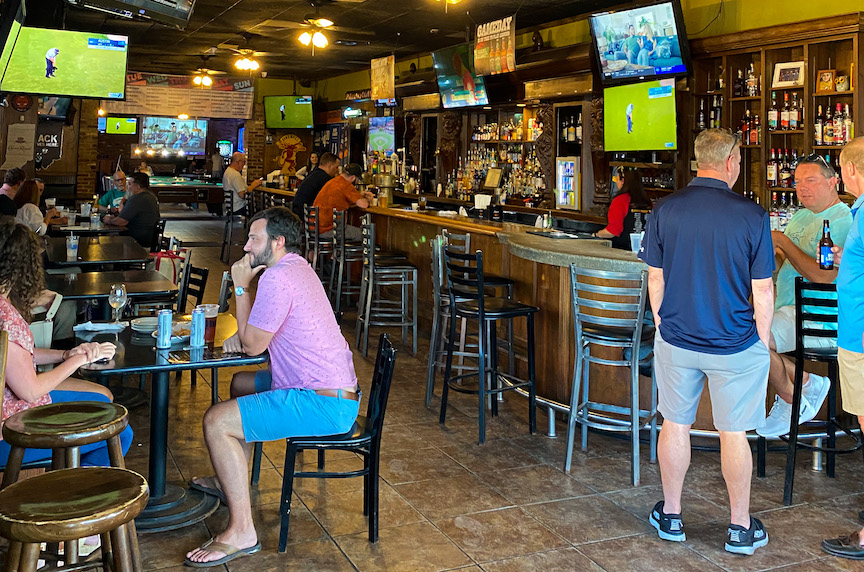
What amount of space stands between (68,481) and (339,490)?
1933mm

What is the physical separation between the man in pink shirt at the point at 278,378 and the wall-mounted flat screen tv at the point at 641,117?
5.21 m

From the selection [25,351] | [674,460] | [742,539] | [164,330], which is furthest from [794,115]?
[25,351]

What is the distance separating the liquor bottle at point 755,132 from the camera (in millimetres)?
7043

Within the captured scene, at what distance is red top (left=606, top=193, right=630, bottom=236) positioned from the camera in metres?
7.13

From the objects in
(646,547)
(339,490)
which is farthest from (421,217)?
(646,547)

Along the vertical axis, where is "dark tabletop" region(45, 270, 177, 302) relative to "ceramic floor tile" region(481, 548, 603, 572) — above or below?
above

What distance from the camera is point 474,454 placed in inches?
177

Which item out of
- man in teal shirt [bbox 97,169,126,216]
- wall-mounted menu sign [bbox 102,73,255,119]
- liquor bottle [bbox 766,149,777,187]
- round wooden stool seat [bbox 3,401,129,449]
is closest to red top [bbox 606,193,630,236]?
liquor bottle [bbox 766,149,777,187]

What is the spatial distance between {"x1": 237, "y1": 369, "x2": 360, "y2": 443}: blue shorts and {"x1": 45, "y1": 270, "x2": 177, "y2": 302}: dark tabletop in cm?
192

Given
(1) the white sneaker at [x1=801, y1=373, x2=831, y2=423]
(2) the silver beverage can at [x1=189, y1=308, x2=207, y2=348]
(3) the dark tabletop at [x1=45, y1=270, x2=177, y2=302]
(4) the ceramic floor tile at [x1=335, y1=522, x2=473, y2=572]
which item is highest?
(3) the dark tabletop at [x1=45, y1=270, x2=177, y2=302]

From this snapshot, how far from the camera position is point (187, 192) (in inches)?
781

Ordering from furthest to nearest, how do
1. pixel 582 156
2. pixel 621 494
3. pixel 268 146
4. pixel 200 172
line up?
pixel 200 172
pixel 268 146
pixel 582 156
pixel 621 494

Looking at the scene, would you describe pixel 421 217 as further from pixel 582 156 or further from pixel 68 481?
pixel 68 481

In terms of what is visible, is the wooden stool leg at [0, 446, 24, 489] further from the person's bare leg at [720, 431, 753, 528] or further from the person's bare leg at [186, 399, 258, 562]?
the person's bare leg at [720, 431, 753, 528]
